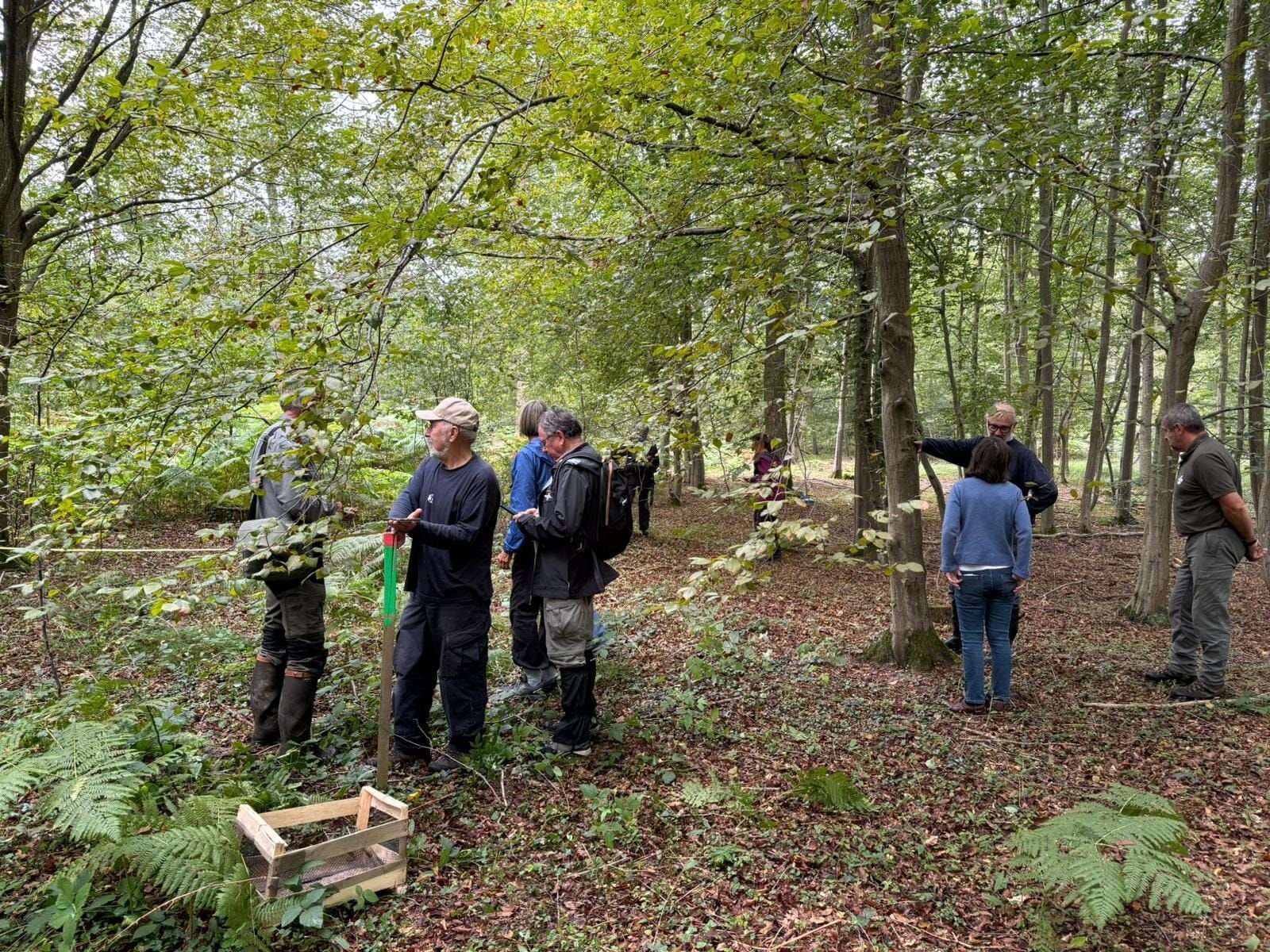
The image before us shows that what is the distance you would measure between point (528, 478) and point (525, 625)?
3.84 ft

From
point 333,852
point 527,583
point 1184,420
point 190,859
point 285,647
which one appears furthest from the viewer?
point 527,583

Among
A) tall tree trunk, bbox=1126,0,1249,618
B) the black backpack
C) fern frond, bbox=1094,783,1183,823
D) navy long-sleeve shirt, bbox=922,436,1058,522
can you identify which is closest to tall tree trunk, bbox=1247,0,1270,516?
tall tree trunk, bbox=1126,0,1249,618

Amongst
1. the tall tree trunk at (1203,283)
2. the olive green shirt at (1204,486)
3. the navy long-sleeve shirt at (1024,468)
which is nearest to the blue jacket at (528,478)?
the navy long-sleeve shirt at (1024,468)

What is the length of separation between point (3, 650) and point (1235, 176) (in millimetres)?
11673

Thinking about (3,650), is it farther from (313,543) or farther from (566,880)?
(566,880)

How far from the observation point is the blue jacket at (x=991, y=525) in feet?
15.9

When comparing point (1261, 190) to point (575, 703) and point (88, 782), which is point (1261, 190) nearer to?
point (575, 703)

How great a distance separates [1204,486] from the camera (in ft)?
16.6

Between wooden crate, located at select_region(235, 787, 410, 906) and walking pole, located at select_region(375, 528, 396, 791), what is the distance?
261 mm

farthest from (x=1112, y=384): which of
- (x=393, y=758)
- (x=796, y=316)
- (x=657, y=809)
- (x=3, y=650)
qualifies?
(x=3, y=650)

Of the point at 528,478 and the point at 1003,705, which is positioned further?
the point at 528,478

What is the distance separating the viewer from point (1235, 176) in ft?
20.2

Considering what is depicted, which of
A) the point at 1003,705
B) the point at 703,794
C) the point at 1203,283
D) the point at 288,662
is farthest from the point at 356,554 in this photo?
the point at 1203,283

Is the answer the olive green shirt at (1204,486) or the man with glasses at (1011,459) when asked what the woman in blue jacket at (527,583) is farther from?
the olive green shirt at (1204,486)
